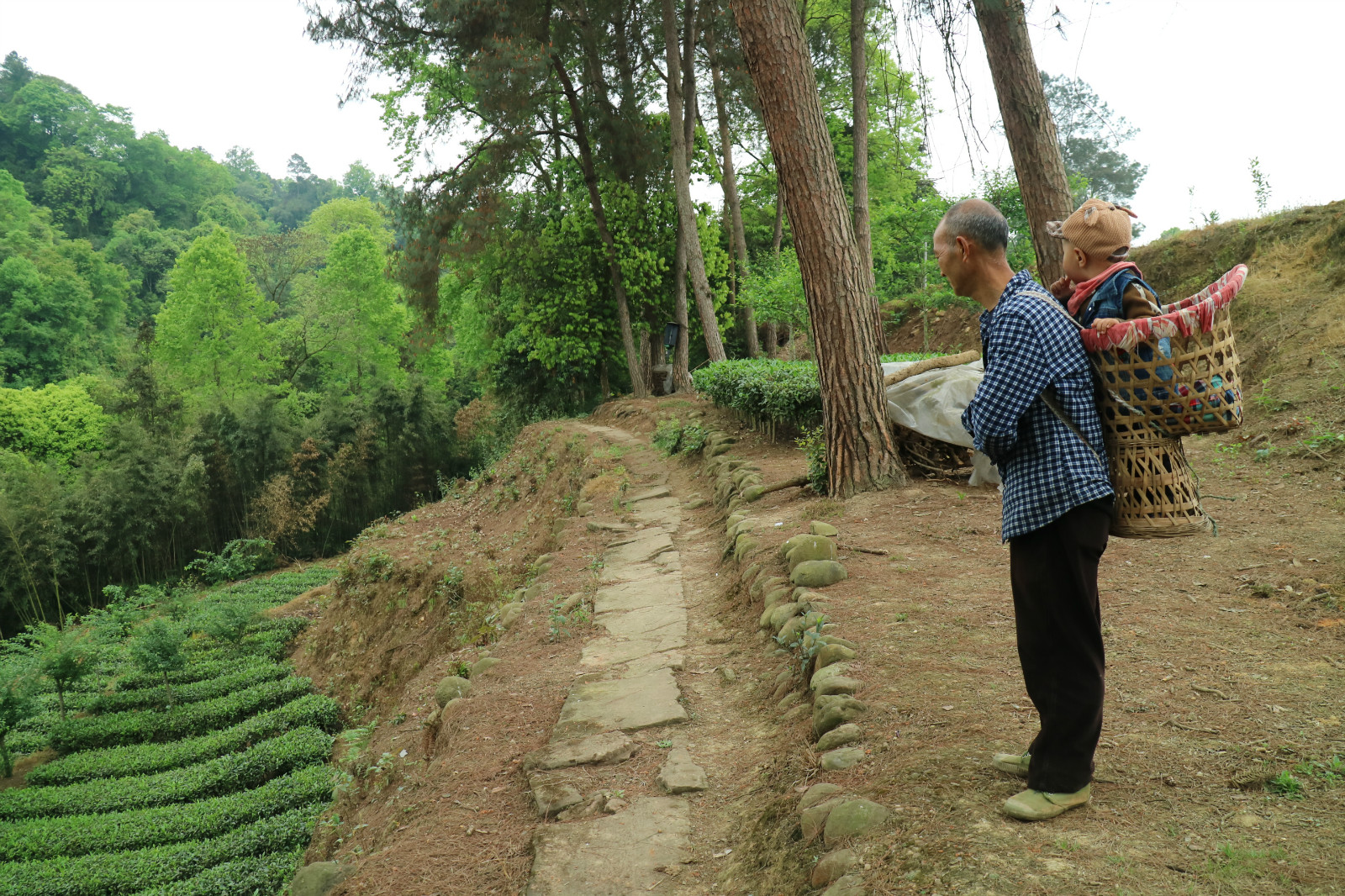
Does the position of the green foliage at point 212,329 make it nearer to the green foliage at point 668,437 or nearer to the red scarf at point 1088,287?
the green foliage at point 668,437

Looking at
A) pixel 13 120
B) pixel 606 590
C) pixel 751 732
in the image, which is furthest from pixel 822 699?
pixel 13 120

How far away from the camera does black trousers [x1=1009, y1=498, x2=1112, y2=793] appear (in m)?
2.17

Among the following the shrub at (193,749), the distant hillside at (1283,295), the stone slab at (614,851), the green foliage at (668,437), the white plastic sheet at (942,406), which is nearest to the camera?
the stone slab at (614,851)

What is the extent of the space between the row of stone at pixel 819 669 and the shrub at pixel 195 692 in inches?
380

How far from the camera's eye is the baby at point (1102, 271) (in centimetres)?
220

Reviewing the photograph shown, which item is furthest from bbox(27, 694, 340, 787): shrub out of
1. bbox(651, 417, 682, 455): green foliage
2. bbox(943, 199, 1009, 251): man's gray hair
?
bbox(943, 199, 1009, 251): man's gray hair

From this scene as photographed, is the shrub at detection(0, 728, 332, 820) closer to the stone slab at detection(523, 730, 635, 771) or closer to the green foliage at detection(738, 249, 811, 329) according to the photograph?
the stone slab at detection(523, 730, 635, 771)

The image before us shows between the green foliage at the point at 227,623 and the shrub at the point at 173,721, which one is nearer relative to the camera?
the shrub at the point at 173,721

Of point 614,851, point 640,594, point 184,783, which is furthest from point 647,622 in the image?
point 184,783

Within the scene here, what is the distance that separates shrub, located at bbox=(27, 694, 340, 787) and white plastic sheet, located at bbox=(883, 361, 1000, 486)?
26.4 feet

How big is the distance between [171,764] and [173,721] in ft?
4.95

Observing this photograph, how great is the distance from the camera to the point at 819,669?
3.66 metres

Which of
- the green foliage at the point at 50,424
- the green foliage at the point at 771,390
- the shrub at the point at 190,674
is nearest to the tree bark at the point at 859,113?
the green foliage at the point at 771,390

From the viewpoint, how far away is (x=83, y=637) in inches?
607
